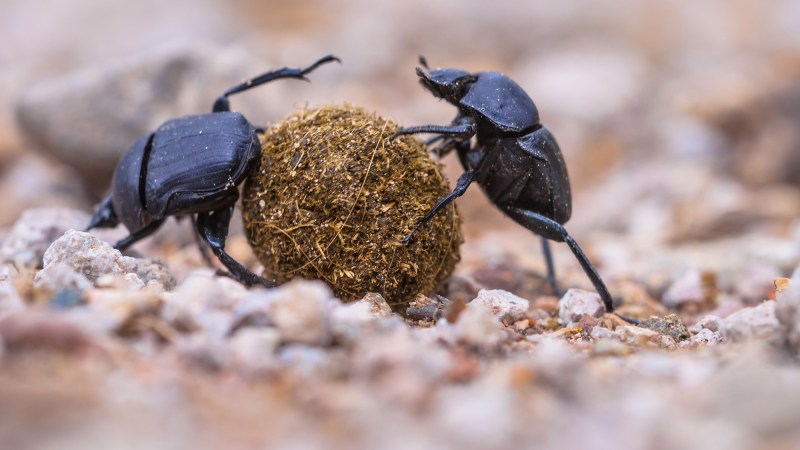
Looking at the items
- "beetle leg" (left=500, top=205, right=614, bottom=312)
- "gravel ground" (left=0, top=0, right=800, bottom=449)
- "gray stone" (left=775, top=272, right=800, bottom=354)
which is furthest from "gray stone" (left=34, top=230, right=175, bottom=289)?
"gray stone" (left=775, top=272, right=800, bottom=354)

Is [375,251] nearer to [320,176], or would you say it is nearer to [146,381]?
[320,176]

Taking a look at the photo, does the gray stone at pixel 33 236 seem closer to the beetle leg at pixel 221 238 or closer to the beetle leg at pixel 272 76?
the beetle leg at pixel 221 238

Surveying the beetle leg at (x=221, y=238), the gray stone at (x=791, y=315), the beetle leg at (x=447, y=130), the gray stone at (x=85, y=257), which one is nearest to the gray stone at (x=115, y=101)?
A: the beetle leg at (x=221, y=238)

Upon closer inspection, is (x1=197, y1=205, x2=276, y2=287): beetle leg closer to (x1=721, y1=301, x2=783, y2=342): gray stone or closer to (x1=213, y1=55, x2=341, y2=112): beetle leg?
(x1=213, y1=55, x2=341, y2=112): beetle leg

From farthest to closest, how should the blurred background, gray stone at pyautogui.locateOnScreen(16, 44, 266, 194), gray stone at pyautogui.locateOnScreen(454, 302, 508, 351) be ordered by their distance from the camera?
the blurred background → gray stone at pyautogui.locateOnScreen(16, 44, 266, 194) → gray stone at pyautogui.locateOnScreen(454, 302, 508, 351)

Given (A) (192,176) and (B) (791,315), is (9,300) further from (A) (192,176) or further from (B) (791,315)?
(B) (791,315)

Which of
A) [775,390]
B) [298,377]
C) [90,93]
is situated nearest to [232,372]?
[298,377]
